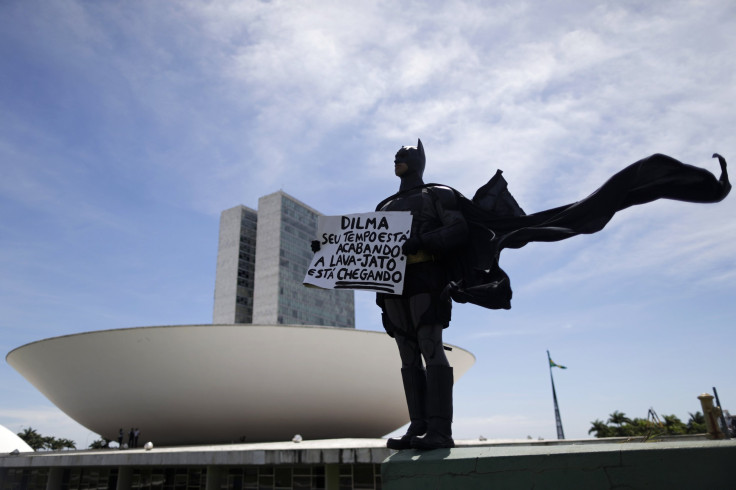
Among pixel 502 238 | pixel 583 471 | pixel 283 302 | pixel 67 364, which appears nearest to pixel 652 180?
pixel 502 238

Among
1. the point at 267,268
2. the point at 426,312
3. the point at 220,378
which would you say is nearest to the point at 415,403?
the point at 426,312

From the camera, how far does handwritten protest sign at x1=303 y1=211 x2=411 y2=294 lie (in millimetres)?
3893

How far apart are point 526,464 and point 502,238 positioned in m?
1.84

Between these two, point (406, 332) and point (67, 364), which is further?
point (67, 364)

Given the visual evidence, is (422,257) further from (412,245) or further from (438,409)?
(438,409)

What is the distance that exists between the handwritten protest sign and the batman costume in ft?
0.42

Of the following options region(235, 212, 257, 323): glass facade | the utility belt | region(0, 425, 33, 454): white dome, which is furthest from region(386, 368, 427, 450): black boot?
region(235, 212, 257, 323): glass facade

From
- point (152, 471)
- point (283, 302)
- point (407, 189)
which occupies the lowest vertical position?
point (152, 471)

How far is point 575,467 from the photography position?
2561mm

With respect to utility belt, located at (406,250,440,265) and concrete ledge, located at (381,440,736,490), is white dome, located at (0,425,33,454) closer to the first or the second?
utility belt, located at (406,250,440,265)

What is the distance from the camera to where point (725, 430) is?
3787 mm

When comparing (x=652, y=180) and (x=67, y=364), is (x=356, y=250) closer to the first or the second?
(x=652, y=180)

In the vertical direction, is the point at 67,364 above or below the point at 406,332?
above

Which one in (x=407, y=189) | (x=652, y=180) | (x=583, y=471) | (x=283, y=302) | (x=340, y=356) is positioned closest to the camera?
(x=583, y=471)
